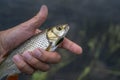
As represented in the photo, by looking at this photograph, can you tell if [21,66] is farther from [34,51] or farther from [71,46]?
[71,46]

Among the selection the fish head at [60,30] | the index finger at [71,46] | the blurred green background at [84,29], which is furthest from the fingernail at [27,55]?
the blurred green background at [84,29]

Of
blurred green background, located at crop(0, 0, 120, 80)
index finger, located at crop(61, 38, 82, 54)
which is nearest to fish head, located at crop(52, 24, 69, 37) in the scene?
index finger, located at crop(61, 38, 82, 54)

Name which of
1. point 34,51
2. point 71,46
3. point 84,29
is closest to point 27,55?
point 34,51

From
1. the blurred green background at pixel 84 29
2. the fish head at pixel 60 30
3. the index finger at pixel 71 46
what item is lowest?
the blurred green background at pixel 84 29

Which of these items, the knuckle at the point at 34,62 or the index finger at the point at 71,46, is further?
the index finger at the point at 71,46

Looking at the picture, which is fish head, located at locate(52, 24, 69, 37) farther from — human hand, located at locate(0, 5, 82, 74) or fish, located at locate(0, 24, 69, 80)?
human hand, located at locate(0, 5, 82, 74)

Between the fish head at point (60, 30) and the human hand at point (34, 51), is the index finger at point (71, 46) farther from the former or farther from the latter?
the fish head at point (60, 30)

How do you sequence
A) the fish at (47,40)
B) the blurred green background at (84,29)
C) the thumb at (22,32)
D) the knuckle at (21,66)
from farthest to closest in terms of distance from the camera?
the blurred green background at (84,29)
the thumb at (22,32)
the knuckle at (21,66)
the fish at (47,40)
